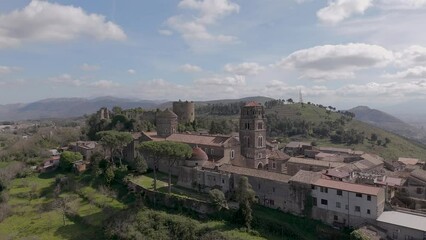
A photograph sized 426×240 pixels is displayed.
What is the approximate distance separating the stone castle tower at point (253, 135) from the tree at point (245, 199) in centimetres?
1490

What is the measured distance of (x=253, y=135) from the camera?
58469 millimetres

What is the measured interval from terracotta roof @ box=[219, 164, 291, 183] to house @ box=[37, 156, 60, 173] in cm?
4010

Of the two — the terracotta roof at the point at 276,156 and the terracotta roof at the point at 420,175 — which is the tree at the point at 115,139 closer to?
the terracotta roof at the point at 276,156

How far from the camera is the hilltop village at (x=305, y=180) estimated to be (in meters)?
38.3

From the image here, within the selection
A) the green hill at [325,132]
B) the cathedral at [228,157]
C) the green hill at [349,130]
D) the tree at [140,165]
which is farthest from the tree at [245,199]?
the green hill at [349,130]

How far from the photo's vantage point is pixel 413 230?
3500 cm

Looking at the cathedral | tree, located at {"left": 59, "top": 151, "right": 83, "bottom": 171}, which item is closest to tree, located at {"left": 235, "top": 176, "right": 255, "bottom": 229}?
the cathedral

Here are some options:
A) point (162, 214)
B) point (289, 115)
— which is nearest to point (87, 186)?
point (162, 214)

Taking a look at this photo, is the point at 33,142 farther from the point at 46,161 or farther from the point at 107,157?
the point at 107,157

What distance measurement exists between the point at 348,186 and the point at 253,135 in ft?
67.2

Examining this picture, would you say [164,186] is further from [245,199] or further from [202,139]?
[245,199]

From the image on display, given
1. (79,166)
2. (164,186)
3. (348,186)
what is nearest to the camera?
(348,186)

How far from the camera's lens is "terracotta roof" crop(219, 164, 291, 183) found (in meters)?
45.7

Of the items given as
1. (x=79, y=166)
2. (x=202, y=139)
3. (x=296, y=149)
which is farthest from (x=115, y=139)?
(x=296, y=149)
